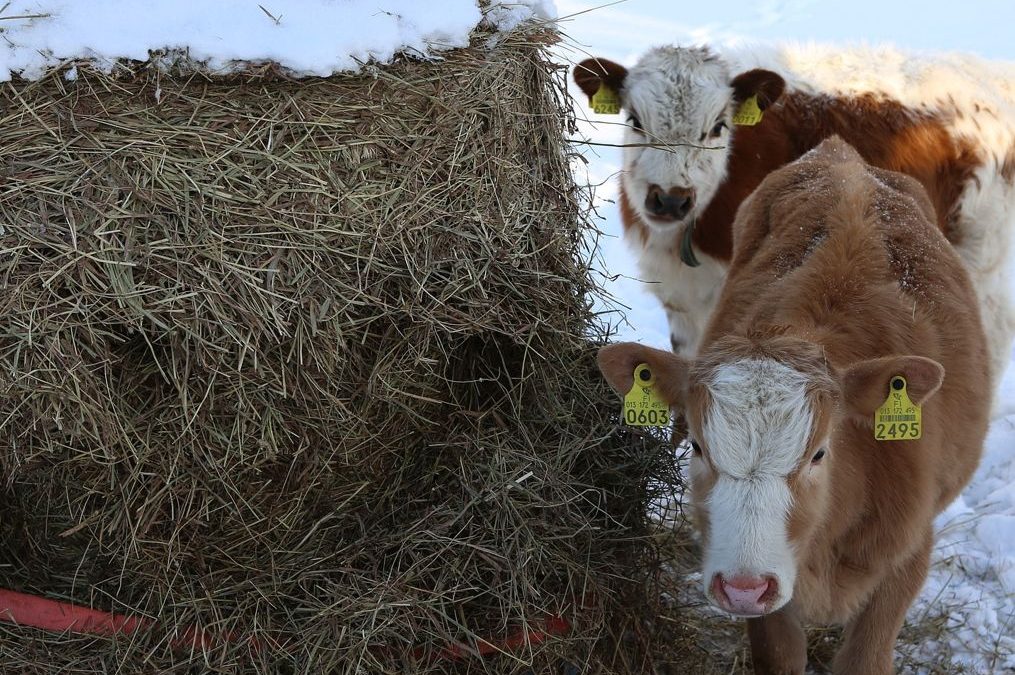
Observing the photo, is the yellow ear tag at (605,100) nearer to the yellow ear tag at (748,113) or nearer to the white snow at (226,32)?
the yellow ear tag at (748,113)

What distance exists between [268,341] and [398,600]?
88cm

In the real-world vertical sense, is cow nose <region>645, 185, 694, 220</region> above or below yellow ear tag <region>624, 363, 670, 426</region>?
below

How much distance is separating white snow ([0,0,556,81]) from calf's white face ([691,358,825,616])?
4.49 ft

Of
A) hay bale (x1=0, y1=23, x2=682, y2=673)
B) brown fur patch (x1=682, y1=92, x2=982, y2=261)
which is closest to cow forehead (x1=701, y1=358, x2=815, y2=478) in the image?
hay bale (x1=0, y1=23, x2=682, y2=673)

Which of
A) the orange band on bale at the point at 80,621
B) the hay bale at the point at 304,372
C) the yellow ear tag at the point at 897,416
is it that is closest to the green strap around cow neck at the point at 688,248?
the hay bale at the point at 304,372

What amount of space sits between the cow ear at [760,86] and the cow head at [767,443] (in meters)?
2.92

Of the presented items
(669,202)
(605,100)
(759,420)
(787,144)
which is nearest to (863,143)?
(787,144)

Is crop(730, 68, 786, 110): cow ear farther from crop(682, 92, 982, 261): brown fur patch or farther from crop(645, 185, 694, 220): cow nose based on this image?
crop(645, 185, 694, 220): cow nose

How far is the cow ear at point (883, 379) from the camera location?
110 inches

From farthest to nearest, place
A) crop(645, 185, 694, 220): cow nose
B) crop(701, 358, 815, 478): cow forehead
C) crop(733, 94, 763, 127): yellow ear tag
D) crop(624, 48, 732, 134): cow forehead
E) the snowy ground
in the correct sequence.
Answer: crop(733, 94, 763, 127): yellow ear tag, crop(624, 48, 732, 134): cow forehead, crop(645, 185, 694, 220): cow nose, the snowy ground, crop(701, 358, 815, 478): cow forehead

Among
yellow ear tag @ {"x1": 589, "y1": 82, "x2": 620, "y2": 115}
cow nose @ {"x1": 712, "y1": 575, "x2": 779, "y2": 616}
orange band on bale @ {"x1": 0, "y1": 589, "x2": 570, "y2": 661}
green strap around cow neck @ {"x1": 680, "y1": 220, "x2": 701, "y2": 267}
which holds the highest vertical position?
yellow ear tag @ {"x1": 589, "y1": 82, "x2": 620, "y2": 115}

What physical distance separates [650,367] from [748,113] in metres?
3.02

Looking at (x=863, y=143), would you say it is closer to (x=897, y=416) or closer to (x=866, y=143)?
(x=866, y=143)

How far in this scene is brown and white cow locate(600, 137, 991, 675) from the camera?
2.77 metres
